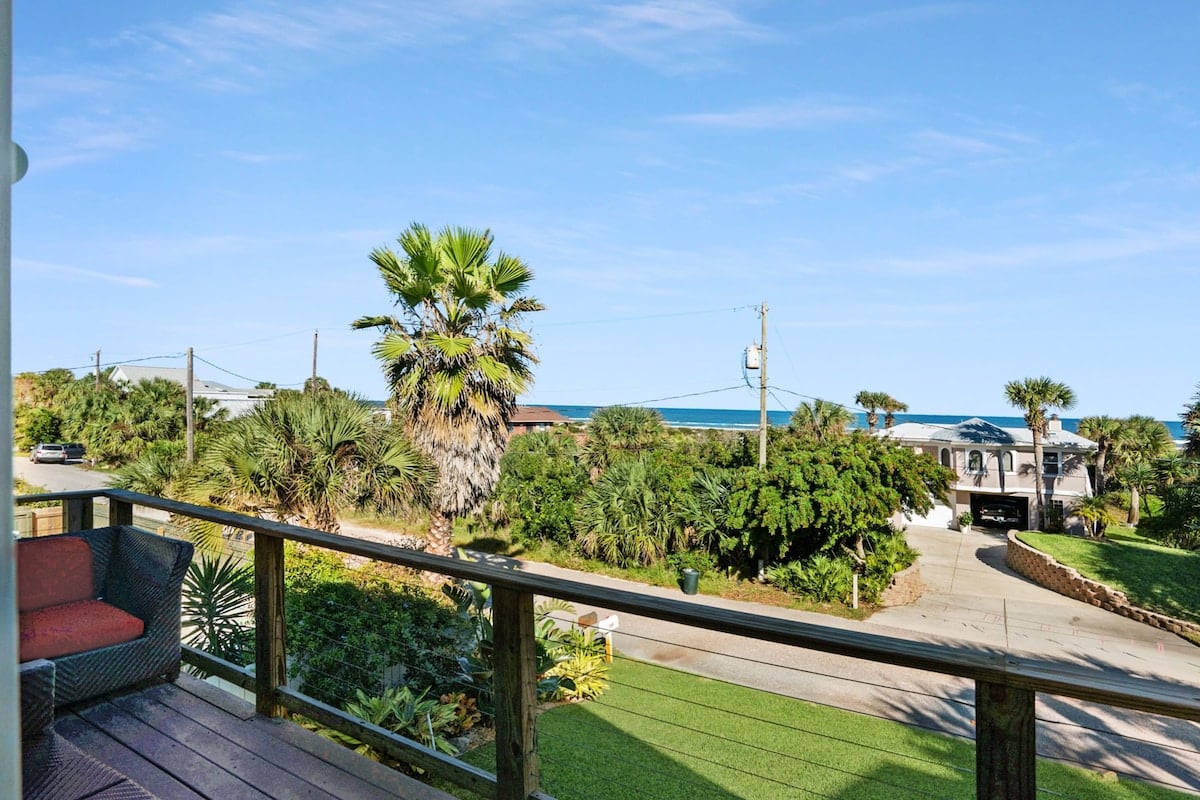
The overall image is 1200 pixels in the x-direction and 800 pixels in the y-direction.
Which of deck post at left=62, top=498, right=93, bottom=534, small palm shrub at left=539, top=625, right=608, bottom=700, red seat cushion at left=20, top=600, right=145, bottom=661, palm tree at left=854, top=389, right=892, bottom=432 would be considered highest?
palm tree at left=854, top=389, right=892, bottom=432

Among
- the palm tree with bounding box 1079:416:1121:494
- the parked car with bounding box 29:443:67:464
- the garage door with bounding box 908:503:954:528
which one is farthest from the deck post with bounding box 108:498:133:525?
the parked car with bounding box 29:443:67:464

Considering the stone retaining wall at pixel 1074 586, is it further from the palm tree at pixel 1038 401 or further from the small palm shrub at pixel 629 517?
the small palm shrub at pixel 629 517

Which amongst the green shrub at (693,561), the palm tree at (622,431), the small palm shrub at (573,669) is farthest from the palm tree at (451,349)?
the palm tree at (622,431)

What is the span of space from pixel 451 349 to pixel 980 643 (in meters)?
9.89

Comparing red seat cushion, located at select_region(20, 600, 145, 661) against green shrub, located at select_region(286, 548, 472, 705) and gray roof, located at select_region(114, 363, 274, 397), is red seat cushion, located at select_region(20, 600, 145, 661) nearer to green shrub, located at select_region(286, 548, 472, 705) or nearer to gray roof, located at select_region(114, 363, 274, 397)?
green shrub, located at select_region(286, 548, 472, 705)

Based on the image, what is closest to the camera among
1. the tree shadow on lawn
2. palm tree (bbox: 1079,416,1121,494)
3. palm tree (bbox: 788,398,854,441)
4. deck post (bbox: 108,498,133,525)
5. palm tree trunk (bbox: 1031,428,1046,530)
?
deck post (bbox: 108,498,133,525)

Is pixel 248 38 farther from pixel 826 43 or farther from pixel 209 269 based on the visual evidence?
pixel 209 269

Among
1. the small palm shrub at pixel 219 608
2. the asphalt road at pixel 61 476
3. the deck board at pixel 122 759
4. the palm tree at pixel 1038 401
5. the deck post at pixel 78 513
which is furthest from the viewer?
the palm tree at pixel 1038 401

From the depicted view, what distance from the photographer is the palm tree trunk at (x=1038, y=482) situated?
27.8m

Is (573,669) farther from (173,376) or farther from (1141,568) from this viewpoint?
(173,376)

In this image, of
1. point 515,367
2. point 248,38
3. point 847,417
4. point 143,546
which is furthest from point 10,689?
point 847,417

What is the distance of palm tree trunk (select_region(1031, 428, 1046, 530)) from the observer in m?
27.8

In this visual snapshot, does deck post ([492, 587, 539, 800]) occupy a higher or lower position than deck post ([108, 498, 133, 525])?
lower

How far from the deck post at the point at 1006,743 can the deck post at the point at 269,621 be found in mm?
2583
